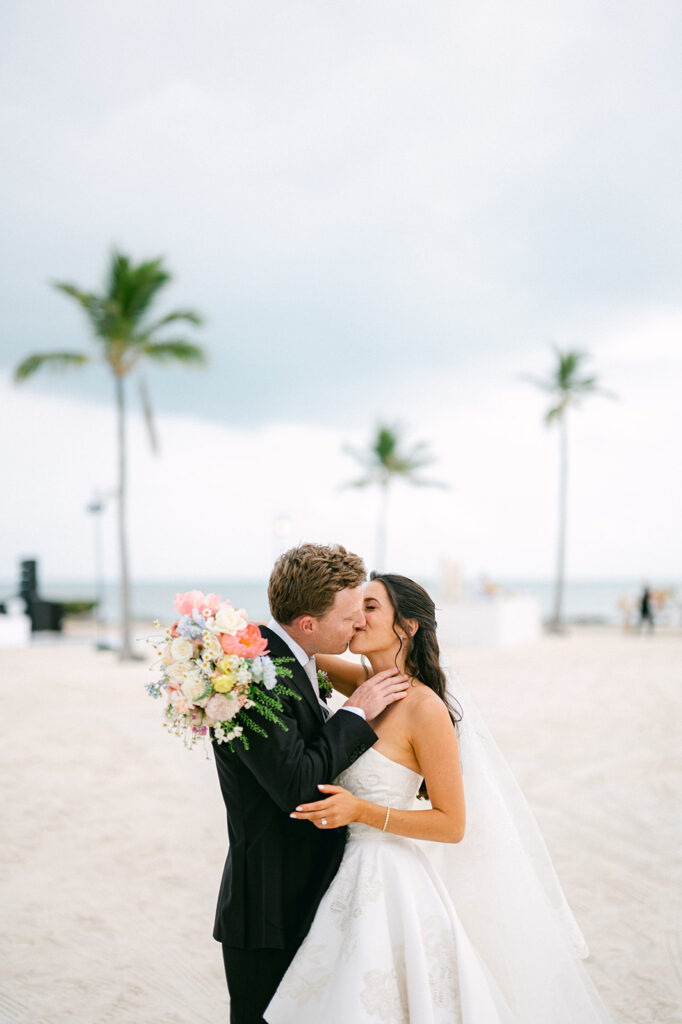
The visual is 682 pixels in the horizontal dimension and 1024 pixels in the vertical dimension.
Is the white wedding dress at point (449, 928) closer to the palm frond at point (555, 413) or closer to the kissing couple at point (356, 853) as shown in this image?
the kissing couple at point (356, 853)

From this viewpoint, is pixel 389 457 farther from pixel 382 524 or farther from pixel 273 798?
pixel 273 798

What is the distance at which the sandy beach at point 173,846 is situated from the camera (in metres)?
4.25

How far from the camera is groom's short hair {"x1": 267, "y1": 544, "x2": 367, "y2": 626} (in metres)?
2.30

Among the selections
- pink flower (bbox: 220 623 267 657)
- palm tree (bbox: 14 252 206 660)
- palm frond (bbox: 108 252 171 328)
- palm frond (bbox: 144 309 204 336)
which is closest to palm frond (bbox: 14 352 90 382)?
palm tree (bbox: 14 252 206 660)

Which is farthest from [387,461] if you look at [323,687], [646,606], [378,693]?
[378,693]

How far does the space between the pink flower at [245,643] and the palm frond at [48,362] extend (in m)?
17.7

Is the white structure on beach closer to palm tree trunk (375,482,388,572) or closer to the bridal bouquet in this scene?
palm tree trunk (375,482,388,572)

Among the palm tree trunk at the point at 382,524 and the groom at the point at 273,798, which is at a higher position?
the groom at the point at 273,798

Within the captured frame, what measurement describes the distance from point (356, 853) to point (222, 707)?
75 centimetres

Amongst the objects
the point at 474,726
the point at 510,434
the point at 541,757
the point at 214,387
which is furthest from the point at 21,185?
the point at 510,434

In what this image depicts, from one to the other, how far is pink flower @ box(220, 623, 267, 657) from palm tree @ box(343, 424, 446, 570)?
3167 centimetres

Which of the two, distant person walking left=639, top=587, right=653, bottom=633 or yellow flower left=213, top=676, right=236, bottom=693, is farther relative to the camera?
distant person walking left=639, top=587, right=653, bottom=633

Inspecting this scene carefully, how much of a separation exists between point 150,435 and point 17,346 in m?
23.7

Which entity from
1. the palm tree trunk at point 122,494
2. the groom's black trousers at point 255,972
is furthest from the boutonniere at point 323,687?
the palm tree trunk at point 122,494
